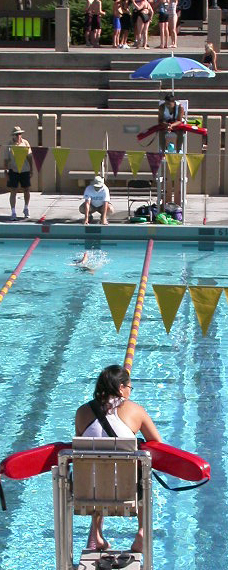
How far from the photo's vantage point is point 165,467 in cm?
582

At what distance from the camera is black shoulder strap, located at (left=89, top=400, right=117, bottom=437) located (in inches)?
239

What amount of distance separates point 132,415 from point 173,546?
1.70 m

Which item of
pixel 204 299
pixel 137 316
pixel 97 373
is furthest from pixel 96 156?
pixel 204 299

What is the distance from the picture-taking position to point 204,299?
9672 millimetres

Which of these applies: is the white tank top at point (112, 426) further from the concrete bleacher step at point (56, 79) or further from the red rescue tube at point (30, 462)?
the concrete bleacher step at point (56, 79)

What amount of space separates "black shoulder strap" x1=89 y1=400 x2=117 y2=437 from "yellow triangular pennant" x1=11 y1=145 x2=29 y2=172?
10882mm

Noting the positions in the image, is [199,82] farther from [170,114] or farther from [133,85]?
[170,114]

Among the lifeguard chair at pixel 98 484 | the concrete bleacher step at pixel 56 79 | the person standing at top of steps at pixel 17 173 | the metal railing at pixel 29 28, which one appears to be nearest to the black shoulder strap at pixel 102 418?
the lifeguard chair at pixel 98 484

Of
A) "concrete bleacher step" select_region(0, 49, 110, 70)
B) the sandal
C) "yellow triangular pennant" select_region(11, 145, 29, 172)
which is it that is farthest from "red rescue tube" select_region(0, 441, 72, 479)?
"concrete bleacher step" select_region(0, 49, 110, 70)

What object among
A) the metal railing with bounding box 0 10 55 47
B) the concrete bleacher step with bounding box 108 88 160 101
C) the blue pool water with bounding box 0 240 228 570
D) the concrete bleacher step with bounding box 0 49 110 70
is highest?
the metal railing with bounding box 0 10 55 47

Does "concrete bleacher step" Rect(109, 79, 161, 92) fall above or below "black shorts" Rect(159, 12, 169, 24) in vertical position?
below

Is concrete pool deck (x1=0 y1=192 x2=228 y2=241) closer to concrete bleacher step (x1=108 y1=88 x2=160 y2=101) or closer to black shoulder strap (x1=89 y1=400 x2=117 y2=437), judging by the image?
concrete bleacher step (x1=108 y1=88 x2=160 y2=101)

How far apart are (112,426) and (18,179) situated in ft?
37.5

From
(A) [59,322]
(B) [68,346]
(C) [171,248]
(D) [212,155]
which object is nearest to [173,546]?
(B) [68,346]
